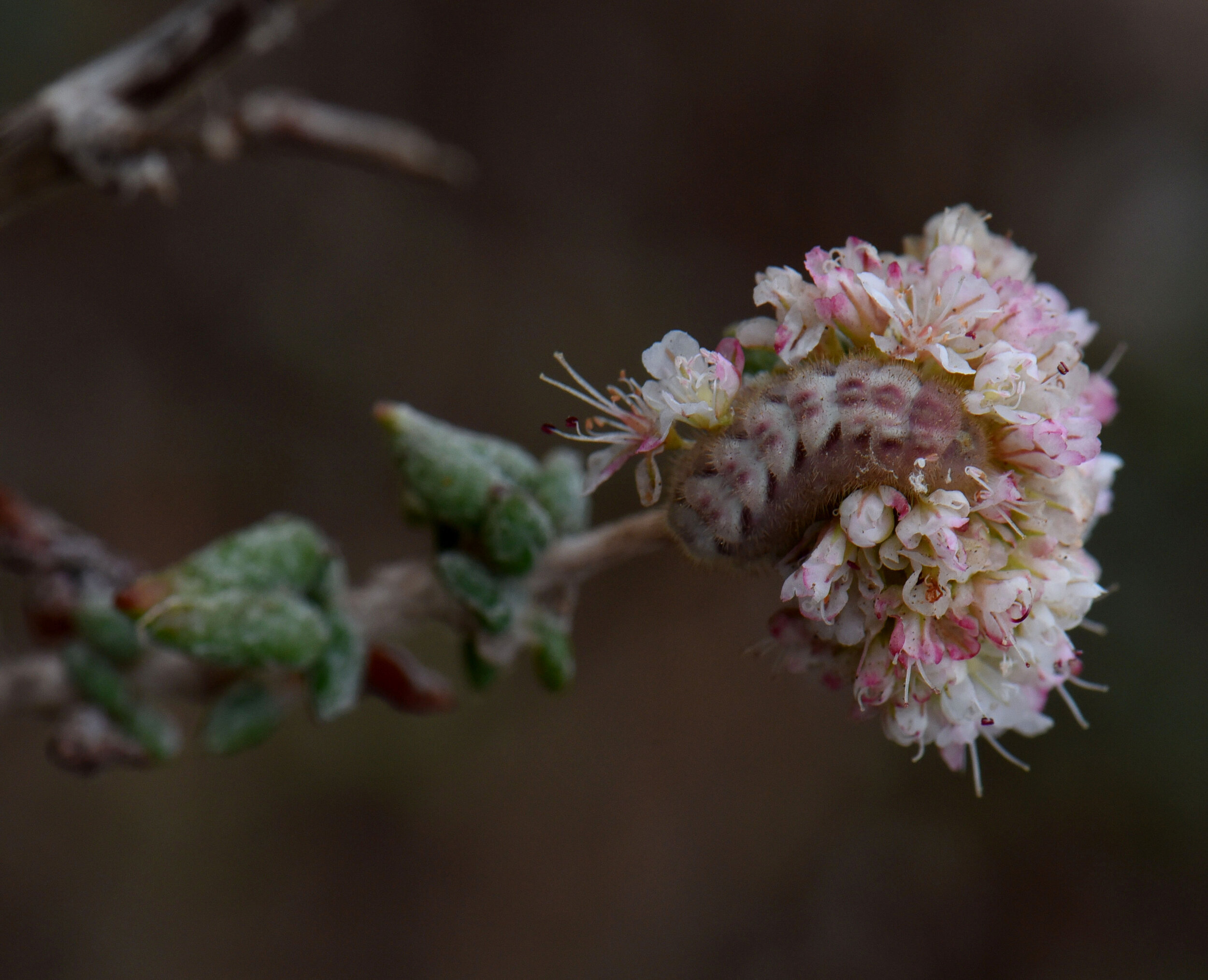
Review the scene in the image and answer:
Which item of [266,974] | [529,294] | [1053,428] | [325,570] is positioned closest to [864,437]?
[1053,428]

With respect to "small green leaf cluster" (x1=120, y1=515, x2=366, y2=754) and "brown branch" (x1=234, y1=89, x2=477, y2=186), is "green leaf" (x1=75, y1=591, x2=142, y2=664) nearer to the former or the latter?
"small green leaf cluster" (x1=120, y1=515, x2=366, y2=754)

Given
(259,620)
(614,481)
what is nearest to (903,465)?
(259,620)

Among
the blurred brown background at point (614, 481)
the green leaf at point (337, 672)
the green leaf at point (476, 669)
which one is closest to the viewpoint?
the green leaf at point (337, 672)

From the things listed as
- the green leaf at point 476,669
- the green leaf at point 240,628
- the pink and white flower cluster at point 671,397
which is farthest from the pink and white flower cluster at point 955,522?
the green leaf at point 240,628

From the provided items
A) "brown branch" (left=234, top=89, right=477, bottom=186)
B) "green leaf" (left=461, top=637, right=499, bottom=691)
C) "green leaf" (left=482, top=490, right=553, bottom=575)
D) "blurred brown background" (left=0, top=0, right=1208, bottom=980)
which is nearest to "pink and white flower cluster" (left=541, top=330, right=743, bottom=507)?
"green leaf" (left=482, top=490, right=553, bottom=575)

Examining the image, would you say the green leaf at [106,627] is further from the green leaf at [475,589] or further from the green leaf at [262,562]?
the green leaf at [475,589]

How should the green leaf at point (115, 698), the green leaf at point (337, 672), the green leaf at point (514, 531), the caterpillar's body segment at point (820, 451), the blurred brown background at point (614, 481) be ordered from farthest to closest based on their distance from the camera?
1. the blurred brown background at point (614, 481)
2. the green leaf at point (115, 698)
3. the green leaf at point (337, 672)
4. the green leaf at point (514, 531)
5. the caterpillar's body segment at point (820, 451)
